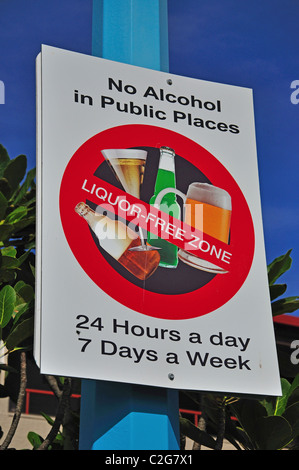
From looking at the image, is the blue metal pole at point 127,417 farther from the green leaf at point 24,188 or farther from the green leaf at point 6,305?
the green leaf at point 24,188

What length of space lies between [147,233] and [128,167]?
456 mm

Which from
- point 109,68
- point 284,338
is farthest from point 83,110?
point 284,338

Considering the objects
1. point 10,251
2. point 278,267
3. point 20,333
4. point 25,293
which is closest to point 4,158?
point 10,251

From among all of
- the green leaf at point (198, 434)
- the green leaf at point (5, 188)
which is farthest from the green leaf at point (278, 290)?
the green leaf at point (5, 188)

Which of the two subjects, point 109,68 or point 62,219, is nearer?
point 62,219

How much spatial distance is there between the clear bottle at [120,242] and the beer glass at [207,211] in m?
0.28

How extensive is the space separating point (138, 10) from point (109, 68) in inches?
23.0

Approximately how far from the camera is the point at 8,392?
720cm

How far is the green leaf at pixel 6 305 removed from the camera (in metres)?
5.95

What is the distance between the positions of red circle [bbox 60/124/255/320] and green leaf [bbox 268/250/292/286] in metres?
2.09

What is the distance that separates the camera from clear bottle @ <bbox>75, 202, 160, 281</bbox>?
4.64 m

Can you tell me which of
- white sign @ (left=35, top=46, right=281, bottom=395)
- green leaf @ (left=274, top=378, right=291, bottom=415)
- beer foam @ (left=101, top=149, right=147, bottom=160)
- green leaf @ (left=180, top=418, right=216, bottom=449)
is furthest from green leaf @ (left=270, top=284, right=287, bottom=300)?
beer foam @ (left=101, top=149, right=147, bottom=160)

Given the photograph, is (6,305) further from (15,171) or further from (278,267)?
(278,267)
